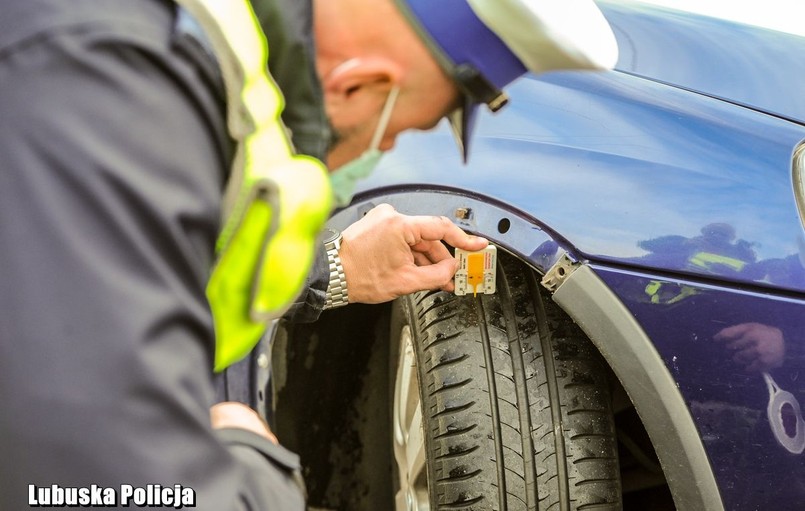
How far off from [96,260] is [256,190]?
0.20 meters

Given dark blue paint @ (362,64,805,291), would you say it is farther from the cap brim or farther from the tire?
the cap brim

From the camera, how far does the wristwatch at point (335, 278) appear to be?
2172mm

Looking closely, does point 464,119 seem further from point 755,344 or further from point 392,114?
point 755,344

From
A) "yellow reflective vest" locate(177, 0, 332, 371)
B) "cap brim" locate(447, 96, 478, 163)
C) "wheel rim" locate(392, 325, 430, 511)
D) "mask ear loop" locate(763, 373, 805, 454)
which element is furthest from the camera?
"wheel rim" locate(392, 325, 430, 511)

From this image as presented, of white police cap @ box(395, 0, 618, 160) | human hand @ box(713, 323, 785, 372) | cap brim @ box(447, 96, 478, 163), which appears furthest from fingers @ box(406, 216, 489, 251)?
white police cap @ box(395, 0, 618, 160)

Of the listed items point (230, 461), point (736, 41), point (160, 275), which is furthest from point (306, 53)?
point (736, 41)

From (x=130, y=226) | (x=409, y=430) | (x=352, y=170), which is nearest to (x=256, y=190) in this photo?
(x=130, y=226)

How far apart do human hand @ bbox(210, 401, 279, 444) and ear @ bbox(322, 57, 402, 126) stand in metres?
0.37

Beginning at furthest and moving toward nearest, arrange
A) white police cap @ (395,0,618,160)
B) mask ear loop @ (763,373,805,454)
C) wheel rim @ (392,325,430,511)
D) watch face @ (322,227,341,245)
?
wheel rim @ (392,325,430,511)
watch face @ (322,227,341,245)
mask ear loop @ (763,373,805,454)
white police cap @ (395,0,618,160)

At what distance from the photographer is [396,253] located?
7.11 ft

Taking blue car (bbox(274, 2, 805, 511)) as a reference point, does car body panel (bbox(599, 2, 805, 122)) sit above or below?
above

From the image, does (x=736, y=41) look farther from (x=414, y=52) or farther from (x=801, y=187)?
(x=414, y=52)

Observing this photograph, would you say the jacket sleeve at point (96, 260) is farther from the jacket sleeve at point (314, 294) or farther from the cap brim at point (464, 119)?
the jacket sleeve at point (314, 294)

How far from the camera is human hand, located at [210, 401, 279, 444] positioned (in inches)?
49.2
